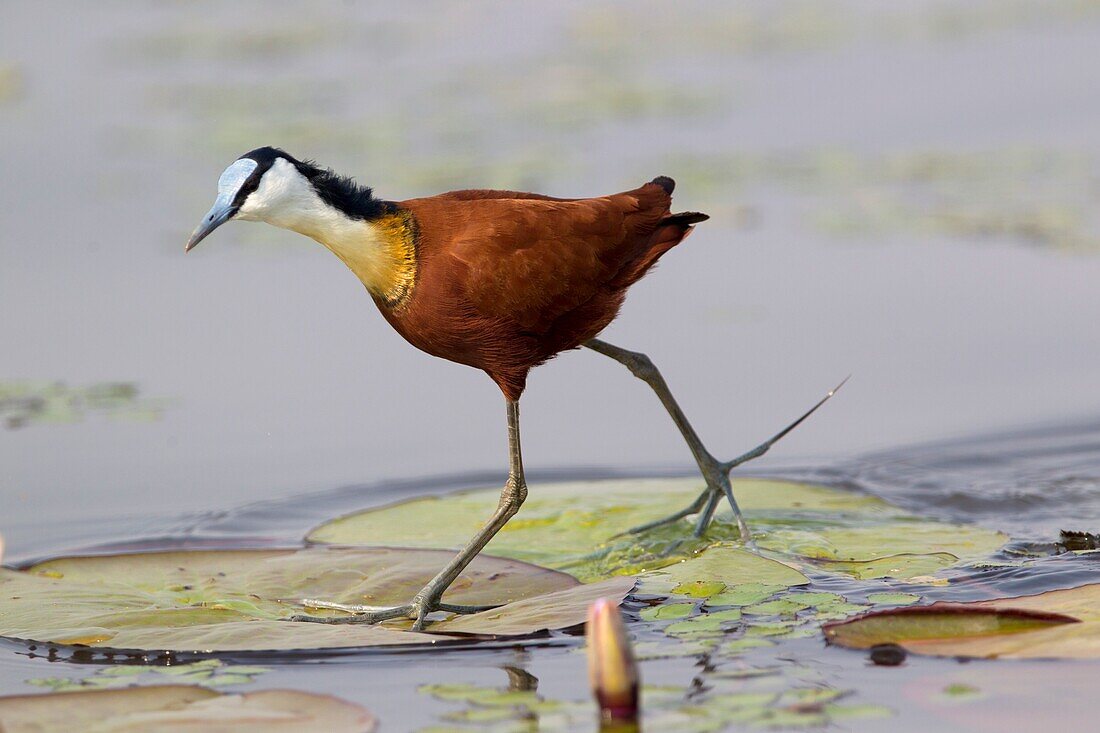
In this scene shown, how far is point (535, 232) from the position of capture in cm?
498

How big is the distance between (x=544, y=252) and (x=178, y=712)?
190 centimetres

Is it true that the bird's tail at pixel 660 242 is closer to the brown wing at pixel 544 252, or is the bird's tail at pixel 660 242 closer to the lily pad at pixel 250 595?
the brown wing at pixel 544 252

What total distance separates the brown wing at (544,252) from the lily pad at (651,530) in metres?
0.98

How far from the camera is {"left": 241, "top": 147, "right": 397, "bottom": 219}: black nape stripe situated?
473 centimetres

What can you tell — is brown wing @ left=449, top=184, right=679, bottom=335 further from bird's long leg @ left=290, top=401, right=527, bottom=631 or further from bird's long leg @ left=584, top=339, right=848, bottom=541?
bird's long leg @ left=584, top=339, right=848, bottom=541

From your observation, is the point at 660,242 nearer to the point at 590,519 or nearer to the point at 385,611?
the point at 590,519

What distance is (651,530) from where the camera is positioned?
18.6 feet

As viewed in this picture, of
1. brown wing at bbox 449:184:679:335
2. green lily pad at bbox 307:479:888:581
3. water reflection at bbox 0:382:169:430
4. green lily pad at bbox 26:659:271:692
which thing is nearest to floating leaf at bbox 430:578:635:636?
green lily pad at bbox 26:659:271:692

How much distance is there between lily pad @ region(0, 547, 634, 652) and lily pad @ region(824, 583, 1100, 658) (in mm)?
706

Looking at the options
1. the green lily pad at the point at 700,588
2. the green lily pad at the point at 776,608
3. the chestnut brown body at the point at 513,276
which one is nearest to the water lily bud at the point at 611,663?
the green lily pad at the point at 776,608

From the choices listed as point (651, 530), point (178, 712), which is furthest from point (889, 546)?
point (178, 712)

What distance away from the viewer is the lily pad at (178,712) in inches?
147

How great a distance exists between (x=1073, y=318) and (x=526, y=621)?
14.3 ft

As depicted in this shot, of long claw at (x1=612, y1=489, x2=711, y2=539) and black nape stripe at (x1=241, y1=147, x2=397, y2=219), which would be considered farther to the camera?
long claw at (x1=612, y1=489, x2=711, y2=539)
